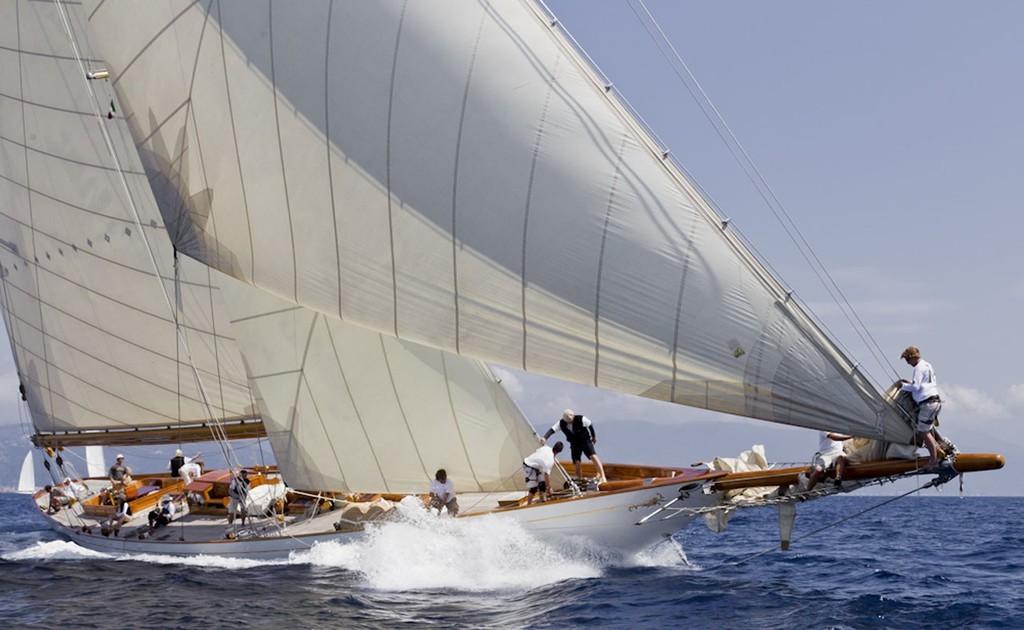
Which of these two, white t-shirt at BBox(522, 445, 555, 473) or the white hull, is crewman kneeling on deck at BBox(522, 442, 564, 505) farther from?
the white hull

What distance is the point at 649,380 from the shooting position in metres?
11.2

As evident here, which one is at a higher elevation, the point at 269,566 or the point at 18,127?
the point at 18,127

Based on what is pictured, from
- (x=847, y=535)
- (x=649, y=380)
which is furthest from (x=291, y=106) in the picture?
(x=847, y=535)

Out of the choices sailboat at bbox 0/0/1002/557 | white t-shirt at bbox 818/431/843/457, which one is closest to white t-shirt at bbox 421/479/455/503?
sailboat at bbox 0/0/1002/557

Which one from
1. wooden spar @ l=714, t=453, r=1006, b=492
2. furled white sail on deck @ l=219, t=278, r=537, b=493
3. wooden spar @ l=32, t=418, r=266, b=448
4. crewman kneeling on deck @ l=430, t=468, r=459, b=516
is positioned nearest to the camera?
wooden spar @ l=714, t=453, r=1006, b=492

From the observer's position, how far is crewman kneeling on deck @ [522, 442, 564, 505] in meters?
14.4

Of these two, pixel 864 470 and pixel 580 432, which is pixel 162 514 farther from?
pixel 864 470

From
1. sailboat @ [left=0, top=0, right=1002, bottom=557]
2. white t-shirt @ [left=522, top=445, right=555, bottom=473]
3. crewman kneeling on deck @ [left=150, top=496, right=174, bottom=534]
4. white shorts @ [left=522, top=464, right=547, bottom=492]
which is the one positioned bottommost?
crewman kneeling on deck @ [left=150, top=496, right=174, bottom=534]

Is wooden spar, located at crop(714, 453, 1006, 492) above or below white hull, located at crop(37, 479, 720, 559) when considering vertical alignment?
above

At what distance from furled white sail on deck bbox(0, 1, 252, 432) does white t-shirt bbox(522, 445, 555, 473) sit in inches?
308

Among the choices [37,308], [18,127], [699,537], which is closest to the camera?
[18,127]

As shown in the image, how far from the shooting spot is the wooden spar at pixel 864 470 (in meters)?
11.3

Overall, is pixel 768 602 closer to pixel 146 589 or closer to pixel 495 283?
pixel 495 283

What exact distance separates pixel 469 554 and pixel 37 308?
502 inches
